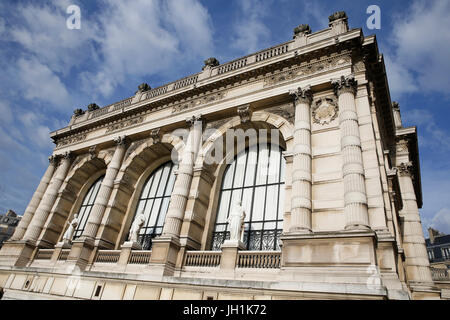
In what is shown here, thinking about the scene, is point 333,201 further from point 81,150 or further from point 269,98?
point 81,150

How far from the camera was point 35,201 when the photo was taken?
2006 centimetres

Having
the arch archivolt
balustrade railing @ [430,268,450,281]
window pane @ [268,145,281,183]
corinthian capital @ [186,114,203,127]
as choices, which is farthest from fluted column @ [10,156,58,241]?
balustrade railing @ [430,268,450,281]

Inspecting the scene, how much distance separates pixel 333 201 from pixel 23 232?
18778 mm

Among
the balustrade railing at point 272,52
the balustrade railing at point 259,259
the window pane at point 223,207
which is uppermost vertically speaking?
the balustrade railing at point 272,52

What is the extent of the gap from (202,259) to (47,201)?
13.0m

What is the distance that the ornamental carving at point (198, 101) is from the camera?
16.5m

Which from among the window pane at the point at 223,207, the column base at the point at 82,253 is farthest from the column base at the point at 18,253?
the window pane at the point at 223,207

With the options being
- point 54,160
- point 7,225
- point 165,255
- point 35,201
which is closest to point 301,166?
point 165,255

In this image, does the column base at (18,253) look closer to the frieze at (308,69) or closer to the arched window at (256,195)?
the arched window at (256,195)

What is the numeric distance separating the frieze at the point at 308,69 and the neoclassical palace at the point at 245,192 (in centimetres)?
6

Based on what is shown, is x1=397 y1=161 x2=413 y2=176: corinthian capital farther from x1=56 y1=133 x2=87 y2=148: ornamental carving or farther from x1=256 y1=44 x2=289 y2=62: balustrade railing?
x1=56 y1=133 x2=87 y2=148: ornamental carving

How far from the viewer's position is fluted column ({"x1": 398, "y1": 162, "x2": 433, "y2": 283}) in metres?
15.4

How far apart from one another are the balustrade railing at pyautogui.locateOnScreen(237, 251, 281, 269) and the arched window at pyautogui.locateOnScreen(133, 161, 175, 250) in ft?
21.3

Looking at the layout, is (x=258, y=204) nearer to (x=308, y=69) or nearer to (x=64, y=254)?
(x=308, y=69)
